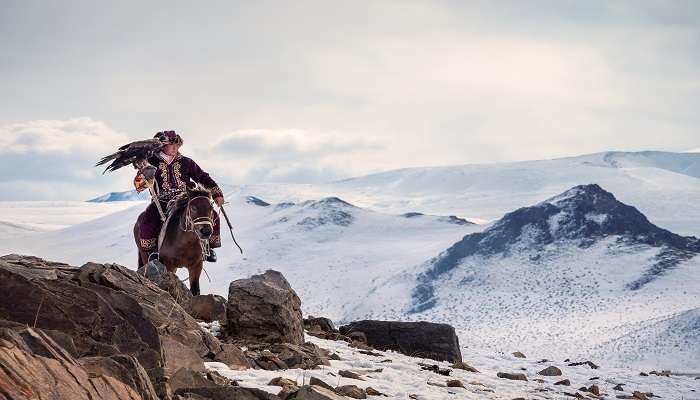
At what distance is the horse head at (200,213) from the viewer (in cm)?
1598

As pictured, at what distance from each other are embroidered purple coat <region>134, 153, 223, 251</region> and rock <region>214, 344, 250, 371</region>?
5.51 m

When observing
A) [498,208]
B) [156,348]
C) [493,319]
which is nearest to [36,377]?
[156,348]

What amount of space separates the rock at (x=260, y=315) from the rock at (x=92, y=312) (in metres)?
2.96

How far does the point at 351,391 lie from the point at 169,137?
8110 mm

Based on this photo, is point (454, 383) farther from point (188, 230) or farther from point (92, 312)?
point (92, 312)

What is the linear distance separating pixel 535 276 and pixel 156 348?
93002mm

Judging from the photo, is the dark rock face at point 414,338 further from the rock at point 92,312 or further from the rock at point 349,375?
the rock at point 92,312

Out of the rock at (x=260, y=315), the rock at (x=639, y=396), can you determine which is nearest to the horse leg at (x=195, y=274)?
the rock at (x=260, y=315)

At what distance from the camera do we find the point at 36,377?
20.1 feet

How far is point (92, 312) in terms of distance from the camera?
9141 mm

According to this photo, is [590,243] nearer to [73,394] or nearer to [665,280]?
[665,280]

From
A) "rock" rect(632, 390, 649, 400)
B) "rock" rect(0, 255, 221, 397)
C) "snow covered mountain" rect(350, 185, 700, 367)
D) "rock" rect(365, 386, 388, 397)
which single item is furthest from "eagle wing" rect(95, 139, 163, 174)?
"snow covered mountain" rect(350, 185, 700, 367)

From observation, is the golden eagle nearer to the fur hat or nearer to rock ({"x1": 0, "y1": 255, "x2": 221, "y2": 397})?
the fur hat

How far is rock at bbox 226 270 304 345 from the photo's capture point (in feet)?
44.9
